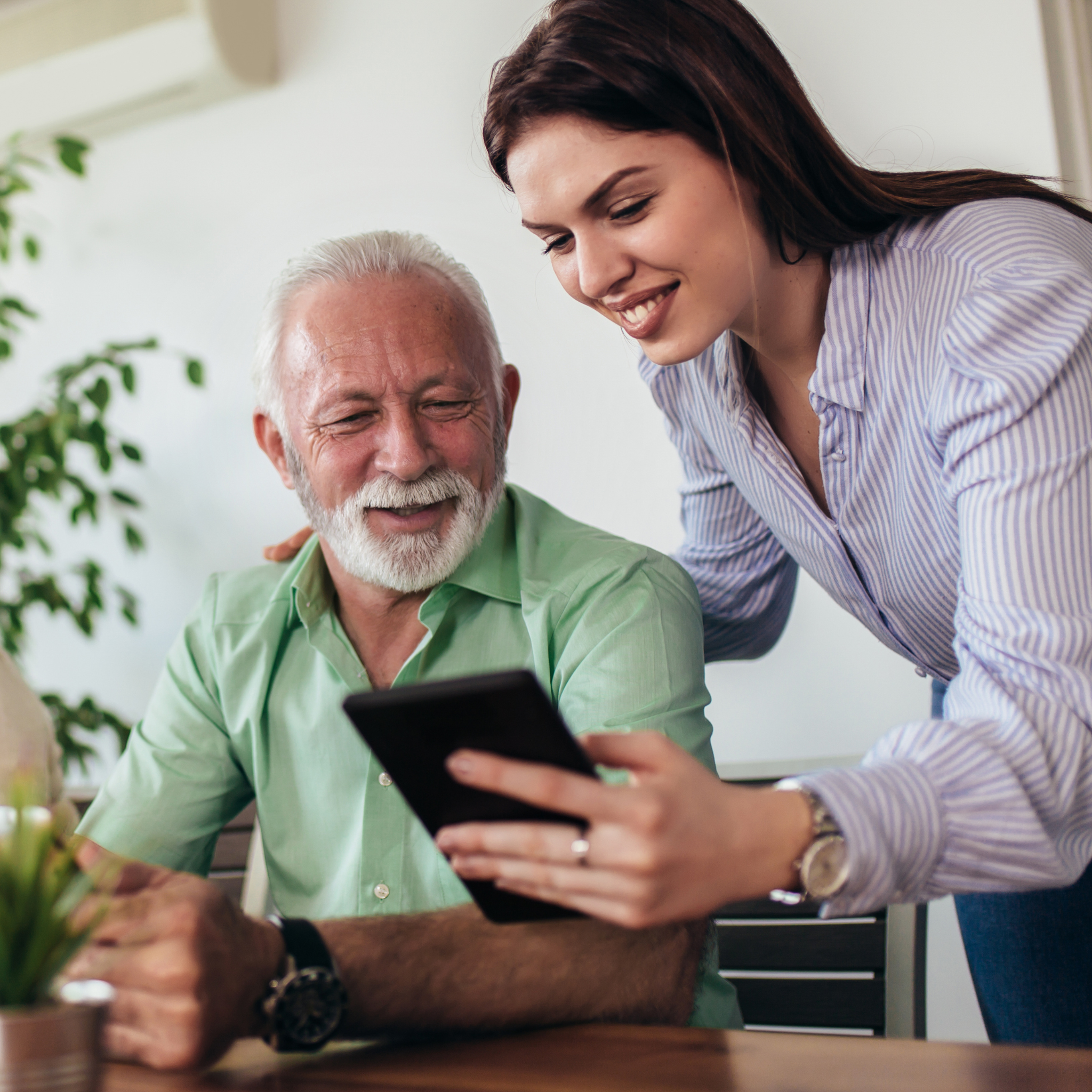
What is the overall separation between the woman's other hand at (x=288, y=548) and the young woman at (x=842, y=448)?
58 centimetres

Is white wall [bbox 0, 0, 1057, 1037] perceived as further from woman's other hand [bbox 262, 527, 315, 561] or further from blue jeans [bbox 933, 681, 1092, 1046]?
woman's other hand [bbox 262, 527, 315, 561]

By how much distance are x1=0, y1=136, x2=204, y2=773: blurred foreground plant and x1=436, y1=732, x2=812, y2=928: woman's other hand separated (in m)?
2.11

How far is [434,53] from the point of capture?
2.57 m

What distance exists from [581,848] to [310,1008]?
1.05ft

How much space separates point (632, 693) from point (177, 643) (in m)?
0.73

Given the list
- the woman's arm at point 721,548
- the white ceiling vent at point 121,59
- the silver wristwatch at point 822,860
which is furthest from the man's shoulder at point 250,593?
the white ceiling vent at point 121,59

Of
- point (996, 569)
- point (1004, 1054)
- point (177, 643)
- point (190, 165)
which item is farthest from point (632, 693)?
point (190, 165)

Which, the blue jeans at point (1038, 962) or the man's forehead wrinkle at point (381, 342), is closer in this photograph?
the blue jeans at point (1038, 962)

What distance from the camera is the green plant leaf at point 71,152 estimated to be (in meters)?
2.60

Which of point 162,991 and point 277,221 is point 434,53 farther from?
point 162,991

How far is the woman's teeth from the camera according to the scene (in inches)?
45.9

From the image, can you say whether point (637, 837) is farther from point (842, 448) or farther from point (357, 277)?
point (357, 277)

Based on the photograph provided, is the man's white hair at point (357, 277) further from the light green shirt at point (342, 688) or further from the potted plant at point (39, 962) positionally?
the potted plant at point (39, 962)

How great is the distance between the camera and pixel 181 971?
31.3 inches
